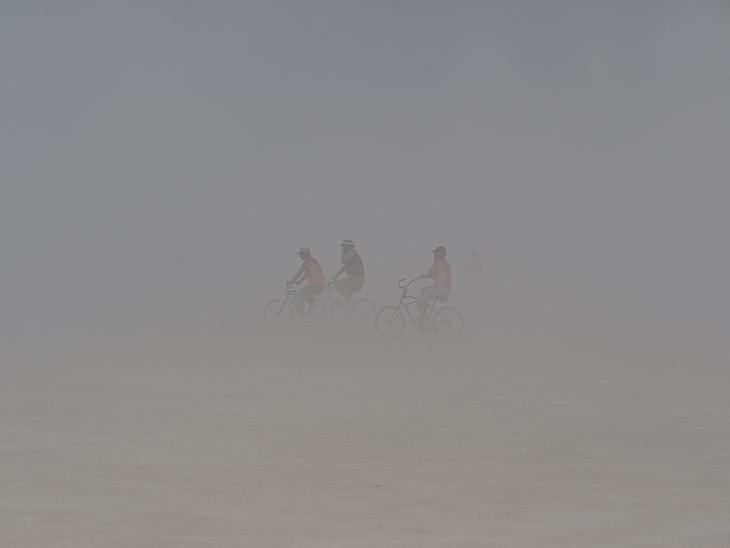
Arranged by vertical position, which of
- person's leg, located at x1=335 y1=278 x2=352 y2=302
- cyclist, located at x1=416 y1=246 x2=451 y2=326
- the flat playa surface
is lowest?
the flat playa surface

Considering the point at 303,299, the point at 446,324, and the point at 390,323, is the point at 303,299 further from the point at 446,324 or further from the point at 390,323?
the point at 446,324

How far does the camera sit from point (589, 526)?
5160 mm

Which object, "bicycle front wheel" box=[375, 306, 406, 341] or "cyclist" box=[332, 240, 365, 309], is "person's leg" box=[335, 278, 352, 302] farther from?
"bicycle front wheel" box=[375, 306, 406, 341]

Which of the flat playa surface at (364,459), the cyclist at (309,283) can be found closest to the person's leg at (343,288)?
the cyclist at (309,283)

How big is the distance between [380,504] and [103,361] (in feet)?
28.9

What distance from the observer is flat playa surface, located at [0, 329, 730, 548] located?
16.7ft

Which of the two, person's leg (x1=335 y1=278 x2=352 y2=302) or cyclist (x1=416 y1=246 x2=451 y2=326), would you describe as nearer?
cyclist (x1=416 y1=246 x2=451 y2=326)

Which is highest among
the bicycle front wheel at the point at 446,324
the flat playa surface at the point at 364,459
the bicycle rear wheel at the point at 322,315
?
the bicycle rear wheel at the point at 322,315

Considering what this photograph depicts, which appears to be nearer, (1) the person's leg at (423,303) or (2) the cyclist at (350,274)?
(1) the person's leg at (423,303)

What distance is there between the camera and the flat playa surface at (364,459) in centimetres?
510

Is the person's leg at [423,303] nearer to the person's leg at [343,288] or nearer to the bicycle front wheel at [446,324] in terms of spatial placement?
the bicycle front wheel at [446,324]

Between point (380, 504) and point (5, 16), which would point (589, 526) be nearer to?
point (380, 504)

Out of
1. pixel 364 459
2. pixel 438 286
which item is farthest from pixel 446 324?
pixel 364 459

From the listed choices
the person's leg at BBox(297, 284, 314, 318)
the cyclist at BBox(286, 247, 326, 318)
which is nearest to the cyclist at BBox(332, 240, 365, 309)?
the cyclist at BBox(286, 247, 326, 318)
